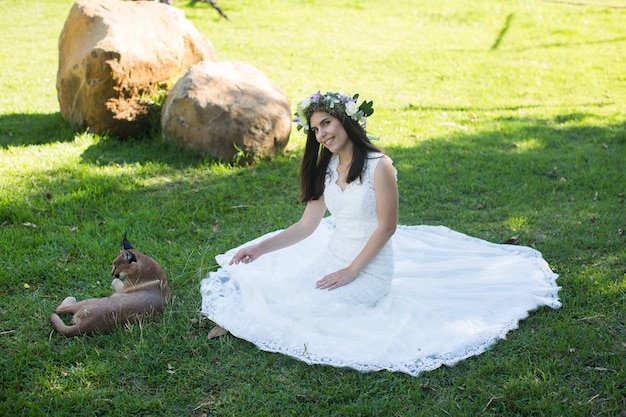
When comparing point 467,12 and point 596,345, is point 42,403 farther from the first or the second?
point 467,12

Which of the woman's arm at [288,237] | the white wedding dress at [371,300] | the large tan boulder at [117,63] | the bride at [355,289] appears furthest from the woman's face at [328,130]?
the large tan boulder at [117,63]

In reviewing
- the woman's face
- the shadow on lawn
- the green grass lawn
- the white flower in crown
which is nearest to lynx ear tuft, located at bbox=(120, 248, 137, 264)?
the green grass lawn

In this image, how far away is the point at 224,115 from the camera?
7664 millimetres

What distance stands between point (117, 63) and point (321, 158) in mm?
4232

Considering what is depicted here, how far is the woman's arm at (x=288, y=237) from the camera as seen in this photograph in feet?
15.5

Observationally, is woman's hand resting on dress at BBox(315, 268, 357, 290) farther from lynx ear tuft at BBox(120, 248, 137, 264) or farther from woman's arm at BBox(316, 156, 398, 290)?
lynx ear tuft at BBox(120, 248, 137, 264)

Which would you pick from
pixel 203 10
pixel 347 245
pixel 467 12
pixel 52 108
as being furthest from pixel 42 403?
pixel 467 12

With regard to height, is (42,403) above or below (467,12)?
below

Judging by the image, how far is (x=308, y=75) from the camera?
1271cm

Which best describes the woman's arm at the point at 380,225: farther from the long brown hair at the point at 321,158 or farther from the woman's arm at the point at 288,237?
the woman's arm at the point at 288,237

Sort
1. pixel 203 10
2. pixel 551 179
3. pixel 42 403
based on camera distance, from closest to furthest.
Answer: pixel 42 403 → pixel 551 179 → pixel 203 10

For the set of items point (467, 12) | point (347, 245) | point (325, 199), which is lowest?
point (347, 245)

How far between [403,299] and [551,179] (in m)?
3.79

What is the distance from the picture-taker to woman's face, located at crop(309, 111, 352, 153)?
15.1 feet
